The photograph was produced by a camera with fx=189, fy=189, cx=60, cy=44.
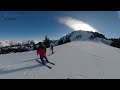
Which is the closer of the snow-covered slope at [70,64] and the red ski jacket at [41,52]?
the snow-covered slope at [70,64]

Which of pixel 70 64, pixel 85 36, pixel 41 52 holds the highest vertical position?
pixel 85 36

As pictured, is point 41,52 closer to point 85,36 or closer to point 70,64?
point 70,64

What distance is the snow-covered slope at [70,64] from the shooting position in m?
2.89

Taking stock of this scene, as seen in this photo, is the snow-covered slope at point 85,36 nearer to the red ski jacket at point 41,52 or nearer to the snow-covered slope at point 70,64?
the snow-covered slope at point 70,64

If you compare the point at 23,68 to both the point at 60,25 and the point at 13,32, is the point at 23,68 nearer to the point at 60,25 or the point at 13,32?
the point at 13,32

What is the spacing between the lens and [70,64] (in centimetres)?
316

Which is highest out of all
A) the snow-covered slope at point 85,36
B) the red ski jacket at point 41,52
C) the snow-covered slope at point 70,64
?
the snow-covered slope at point 85,36

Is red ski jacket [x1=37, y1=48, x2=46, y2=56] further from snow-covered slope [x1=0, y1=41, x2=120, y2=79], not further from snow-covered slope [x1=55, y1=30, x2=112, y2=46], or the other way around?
snow-covered slope [x1=55, y1=30, x2=112, y2=46]

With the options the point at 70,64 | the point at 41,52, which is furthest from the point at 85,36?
the point at 41,52

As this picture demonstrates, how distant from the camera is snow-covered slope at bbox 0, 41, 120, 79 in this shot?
9.50 feet

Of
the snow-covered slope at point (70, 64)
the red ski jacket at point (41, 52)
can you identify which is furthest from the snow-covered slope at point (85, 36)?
the red ski jacket at point (41, 52)

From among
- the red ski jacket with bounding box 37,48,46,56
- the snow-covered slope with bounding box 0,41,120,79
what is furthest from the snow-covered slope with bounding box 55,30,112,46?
the red ski jacket with bounding box 37,48,46,56

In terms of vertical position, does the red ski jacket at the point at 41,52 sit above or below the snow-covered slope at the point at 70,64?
above
